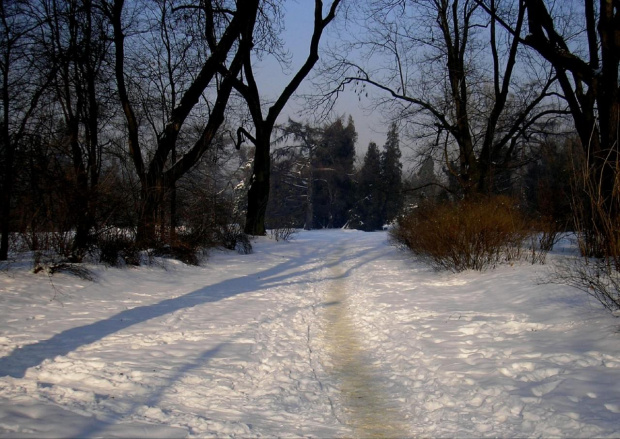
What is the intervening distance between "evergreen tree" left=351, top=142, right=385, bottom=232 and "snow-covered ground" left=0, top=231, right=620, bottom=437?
39994mm

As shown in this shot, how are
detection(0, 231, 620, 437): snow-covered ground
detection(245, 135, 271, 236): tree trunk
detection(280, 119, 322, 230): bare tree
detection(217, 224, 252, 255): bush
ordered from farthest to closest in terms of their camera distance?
detection(280, 119, 322, 230): bare tree < detection(245, 135, 271, 236): tree trunk < detection(217, 224, 252, 255): bush < detection(0, 231, 620, 437): snow-covered ground

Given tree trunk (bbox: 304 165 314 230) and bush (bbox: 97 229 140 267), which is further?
tree trunk (bbox: 304 165 314 230)

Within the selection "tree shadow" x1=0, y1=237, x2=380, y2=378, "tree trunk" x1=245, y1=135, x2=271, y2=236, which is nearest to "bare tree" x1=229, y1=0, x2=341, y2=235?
"tree trunk" x1=245, y1=135, x2=271, y2=236

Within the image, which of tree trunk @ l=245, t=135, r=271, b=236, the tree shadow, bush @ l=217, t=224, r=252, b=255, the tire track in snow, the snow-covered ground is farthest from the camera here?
tree trunk @ l=245, t=135, r=271, b=236

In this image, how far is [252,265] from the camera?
13969mm

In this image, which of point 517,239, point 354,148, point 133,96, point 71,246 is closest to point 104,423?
point 71,246

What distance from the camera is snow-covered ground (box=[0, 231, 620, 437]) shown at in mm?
3805

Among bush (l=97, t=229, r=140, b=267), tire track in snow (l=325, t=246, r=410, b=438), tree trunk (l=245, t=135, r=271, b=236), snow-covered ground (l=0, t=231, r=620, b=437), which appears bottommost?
tire track in snow (l=325, t=246, r=410, b=438)

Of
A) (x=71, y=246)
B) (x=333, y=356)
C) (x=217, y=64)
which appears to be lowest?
(x=333, y=356)

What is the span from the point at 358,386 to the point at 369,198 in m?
45.1

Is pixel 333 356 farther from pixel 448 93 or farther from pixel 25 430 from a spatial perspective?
pixel 448 93

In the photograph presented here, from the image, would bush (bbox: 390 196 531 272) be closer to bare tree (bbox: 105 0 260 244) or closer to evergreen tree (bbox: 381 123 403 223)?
bare tree (bbox: 105 0 260 244)

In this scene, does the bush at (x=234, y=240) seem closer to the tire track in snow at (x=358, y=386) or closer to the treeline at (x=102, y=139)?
the treeline at (x=102, y=139)

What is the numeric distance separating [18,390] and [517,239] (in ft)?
32.6
